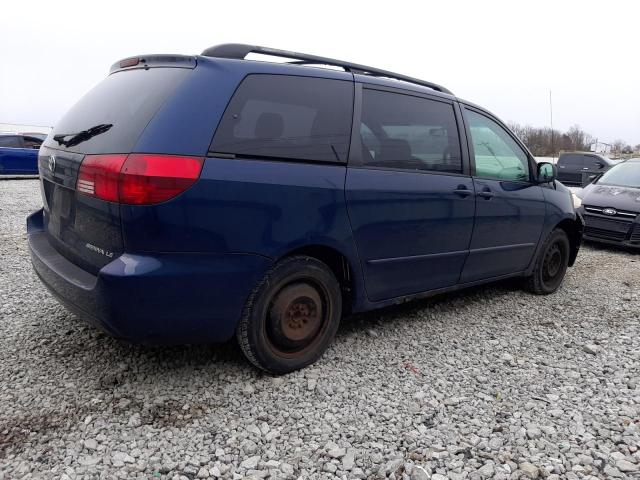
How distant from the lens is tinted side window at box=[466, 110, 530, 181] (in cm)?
403

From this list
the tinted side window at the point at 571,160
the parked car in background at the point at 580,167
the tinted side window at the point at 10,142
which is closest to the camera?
the tinted side window at the point at 10,142

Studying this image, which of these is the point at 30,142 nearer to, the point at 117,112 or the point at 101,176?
the point at 117,112

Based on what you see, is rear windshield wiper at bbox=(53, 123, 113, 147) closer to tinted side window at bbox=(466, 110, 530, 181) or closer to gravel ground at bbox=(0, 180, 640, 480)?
gravel ground at bbox=(0, 180, 640, 480)

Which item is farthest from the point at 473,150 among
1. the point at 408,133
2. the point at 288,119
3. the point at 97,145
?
the point at 97,145

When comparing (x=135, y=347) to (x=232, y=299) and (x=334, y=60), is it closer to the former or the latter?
(x=232, y=299)

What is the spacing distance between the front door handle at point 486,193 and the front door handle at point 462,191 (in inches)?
6.4

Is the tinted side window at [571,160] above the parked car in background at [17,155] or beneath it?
beneath

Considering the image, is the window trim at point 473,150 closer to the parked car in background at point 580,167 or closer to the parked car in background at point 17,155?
the parked car in background at point 580,167

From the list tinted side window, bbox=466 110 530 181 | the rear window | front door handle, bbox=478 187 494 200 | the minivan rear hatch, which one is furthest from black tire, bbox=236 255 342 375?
tinted side window, bbox=466 110 530 181

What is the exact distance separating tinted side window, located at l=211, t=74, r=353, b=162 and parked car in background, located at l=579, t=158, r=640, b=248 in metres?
5.74

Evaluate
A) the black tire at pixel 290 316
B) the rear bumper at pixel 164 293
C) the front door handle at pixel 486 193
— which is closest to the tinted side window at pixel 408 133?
the front door handle at pixel 486 193

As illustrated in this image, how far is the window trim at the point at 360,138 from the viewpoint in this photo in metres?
3.09

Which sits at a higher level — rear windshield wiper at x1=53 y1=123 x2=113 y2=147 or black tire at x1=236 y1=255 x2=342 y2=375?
rear windshield wiper at x1=53 y1=123 x2=113 y2=147

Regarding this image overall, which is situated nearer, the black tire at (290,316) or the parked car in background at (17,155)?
the black tire at (290,316)
